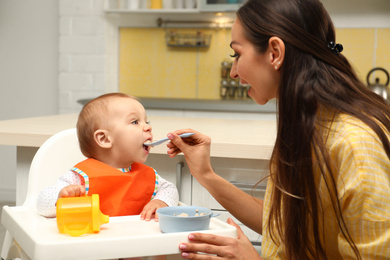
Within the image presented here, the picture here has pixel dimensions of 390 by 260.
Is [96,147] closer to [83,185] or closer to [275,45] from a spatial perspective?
[83,185]

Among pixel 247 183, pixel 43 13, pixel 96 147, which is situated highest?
pixel 43 13

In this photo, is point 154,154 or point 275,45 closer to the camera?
point 275,45

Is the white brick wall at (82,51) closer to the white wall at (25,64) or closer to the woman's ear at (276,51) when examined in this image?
the white wall at (25,64)

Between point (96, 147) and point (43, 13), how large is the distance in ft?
11.0

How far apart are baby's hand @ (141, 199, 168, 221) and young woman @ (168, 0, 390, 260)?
0.64ft

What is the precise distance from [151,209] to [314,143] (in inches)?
16.7

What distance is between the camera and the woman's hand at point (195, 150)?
1.31m

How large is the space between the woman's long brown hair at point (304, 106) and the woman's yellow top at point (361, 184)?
20 millimetres

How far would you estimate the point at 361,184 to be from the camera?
924 mm

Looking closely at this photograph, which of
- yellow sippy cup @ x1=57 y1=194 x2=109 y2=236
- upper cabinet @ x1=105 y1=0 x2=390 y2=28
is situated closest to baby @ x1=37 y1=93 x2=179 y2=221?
yellow sippy cup @ x1=57 y1=194 x2=109 y2=236

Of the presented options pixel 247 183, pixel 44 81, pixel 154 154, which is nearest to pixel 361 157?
pixel 247 183

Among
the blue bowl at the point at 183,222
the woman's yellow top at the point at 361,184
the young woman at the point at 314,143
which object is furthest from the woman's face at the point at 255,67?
the blue bowl at the point at 183,222

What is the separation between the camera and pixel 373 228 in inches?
36.6

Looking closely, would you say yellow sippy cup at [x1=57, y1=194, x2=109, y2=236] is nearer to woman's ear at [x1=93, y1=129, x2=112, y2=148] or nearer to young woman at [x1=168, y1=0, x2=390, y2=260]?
young woman at [x1=168, y1=0, x2=390, y2=260]
